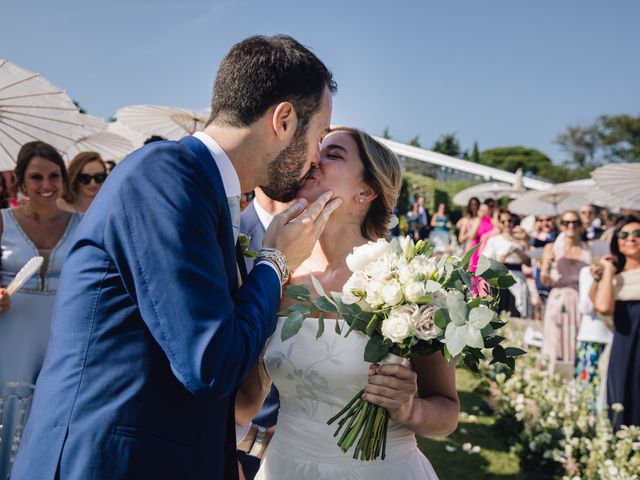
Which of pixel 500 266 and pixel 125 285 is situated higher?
pixel 500 266

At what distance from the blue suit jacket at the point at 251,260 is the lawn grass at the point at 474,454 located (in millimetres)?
2913

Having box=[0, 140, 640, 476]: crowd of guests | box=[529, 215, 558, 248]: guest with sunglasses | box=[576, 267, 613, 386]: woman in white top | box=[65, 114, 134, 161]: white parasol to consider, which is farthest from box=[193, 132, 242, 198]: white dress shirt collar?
box=[529, 215, 558, 248]: guest with sunglasses

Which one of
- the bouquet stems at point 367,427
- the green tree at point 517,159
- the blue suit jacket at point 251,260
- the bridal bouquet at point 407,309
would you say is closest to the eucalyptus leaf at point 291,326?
the bridal bouquet at point 407,309

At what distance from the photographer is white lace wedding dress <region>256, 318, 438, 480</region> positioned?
2619 millimetres

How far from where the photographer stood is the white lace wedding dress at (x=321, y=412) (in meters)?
2.62

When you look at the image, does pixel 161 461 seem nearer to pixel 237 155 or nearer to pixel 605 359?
pixel 237 155

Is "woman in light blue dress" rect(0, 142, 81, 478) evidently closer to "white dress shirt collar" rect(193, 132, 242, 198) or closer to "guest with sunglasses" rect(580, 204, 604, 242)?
"white dress shirt collar" rect(193, 132, 242, 198)

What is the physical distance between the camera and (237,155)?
2029mm

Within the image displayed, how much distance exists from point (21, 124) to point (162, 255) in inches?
166

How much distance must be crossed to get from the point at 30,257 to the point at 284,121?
346cm

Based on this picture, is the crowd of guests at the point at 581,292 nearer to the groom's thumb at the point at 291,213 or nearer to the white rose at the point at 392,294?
the white rose at the point at 392,294

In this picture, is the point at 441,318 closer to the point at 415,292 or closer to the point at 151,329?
the point at 415,292

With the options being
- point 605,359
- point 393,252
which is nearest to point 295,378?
point 393,252

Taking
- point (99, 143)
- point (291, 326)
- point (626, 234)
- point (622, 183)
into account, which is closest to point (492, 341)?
point (291, 326)
